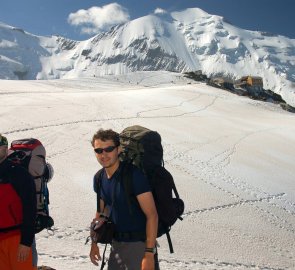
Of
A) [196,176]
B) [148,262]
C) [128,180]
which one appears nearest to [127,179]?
[128,180]

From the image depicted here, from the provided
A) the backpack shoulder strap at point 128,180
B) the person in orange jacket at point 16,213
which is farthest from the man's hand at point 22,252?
the backpack shoulder strap at point 128,180

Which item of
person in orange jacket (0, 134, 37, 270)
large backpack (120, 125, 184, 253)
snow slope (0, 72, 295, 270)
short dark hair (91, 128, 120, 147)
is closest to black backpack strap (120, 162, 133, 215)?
large backpack (120, 125, 184, 253)

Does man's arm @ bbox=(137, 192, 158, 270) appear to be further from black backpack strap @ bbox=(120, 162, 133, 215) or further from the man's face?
the man's face

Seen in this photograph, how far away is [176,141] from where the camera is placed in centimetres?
1509

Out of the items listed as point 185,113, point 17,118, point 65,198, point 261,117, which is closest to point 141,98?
point 185,113

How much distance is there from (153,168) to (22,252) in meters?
1.39

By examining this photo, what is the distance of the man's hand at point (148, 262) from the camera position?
3.54 metres

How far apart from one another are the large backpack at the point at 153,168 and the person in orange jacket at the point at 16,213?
883mm

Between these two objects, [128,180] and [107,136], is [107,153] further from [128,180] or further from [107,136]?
[128,180]

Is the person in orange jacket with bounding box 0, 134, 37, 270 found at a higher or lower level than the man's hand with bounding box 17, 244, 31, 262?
higher

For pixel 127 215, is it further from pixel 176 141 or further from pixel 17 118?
pixel 17 118

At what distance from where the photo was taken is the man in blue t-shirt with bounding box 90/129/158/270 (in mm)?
3570

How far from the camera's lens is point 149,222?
140 inches

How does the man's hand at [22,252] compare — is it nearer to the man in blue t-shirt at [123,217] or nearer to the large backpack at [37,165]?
the large backpack at [37,165]
